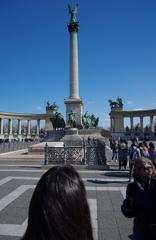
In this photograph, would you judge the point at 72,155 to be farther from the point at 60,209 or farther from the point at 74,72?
the point at 74,72

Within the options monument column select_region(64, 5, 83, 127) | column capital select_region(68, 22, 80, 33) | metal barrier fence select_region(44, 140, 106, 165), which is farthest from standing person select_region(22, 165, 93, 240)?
column capital select_region(68, 22, 80, 33)

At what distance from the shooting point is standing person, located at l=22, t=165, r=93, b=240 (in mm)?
1565

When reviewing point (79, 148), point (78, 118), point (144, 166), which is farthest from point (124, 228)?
point (78, 118)

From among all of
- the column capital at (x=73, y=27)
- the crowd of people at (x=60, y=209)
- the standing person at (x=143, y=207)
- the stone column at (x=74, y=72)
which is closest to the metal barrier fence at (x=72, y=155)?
the standing person at (x=143, y=207)

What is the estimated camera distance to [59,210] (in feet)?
5.20

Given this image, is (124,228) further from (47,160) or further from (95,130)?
(95,130)

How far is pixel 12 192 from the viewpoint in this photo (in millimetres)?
10711

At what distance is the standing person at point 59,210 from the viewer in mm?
1565

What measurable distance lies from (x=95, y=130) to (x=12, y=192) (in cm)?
5059

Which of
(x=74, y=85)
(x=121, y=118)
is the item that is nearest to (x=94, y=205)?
(x=74, y=85)

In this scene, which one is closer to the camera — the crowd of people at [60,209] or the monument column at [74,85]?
the crowd of people at [60,209]

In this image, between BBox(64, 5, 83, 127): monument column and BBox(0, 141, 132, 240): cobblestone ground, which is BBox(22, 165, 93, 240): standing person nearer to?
BBox(0, 141, 132, 240): cobblestone ground

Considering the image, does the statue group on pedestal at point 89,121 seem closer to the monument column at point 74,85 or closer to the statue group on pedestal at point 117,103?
the monument column at point 74,85

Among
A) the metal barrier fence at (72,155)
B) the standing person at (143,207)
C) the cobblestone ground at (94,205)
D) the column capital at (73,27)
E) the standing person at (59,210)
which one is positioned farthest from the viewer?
the column capital at (73,27)
